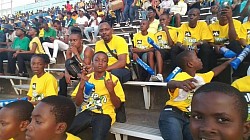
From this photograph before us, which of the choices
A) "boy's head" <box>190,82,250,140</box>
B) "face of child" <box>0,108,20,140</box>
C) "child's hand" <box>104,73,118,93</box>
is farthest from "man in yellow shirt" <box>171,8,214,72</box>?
"boy's head" <box>190,82,250,140</box>

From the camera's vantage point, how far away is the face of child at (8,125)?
7.55 feet

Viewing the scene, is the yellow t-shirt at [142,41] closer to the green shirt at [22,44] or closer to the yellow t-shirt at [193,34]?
the yellow t-shirt at [193,34]

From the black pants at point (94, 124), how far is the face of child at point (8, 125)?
0.56 metres

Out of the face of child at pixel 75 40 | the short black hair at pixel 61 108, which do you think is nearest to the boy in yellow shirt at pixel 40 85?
the face of child at pixel 75 40

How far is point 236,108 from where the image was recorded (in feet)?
3.97

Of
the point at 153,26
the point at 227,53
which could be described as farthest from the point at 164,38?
the point at 227,53

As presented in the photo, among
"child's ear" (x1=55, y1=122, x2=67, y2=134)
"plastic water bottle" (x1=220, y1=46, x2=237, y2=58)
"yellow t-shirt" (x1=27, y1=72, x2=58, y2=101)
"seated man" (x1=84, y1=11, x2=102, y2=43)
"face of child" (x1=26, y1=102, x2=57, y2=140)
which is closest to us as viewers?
"face of child" (x1=26, y1=102, x2=57, y2=140)

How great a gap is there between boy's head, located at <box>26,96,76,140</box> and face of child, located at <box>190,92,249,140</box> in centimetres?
116

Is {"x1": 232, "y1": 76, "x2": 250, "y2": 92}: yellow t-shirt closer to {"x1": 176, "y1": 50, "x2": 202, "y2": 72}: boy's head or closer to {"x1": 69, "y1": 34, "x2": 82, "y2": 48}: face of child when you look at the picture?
{"x1": 176, "y1": 50, "x2": 202, "y2": 72}: boy's head

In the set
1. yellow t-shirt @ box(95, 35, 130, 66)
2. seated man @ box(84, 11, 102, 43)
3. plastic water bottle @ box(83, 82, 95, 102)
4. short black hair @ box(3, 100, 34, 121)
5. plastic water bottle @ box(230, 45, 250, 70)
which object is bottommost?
short black hair @ box(3, 100, 34, 121)

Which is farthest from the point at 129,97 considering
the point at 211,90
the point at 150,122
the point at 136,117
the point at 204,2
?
the point at 204,2

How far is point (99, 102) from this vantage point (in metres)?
2.86

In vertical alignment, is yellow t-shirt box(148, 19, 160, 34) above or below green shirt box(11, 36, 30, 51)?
above

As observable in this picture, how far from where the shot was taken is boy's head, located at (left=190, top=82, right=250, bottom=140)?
1129mm
